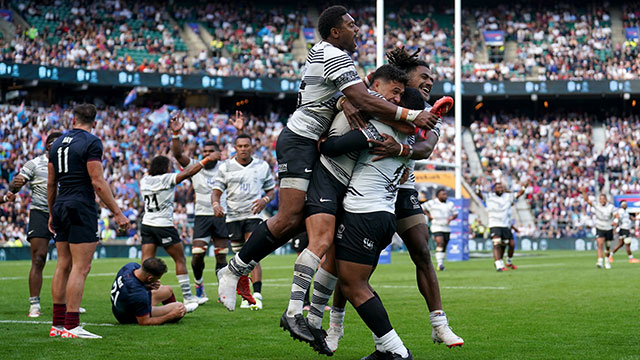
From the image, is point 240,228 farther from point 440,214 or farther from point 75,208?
point 440,214

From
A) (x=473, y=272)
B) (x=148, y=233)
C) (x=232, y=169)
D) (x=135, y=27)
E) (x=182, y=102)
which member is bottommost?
(x=473, y=272)

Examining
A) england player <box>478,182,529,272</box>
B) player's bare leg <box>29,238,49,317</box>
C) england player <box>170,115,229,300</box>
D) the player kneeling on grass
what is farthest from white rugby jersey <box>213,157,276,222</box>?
england player <box>478,182,529,272</box>

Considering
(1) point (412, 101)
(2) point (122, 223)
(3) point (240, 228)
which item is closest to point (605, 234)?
(3) point (240, 228)

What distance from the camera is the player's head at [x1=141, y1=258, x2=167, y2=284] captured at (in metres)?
9.58

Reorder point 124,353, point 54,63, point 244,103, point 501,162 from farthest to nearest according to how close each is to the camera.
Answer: point 244,103, point 501,162, point 54,63, point 124,353

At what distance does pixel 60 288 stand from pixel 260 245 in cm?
290

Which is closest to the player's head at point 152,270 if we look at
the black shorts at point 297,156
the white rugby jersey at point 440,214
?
the black shorts at point 297,156

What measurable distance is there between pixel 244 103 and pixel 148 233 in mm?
36158

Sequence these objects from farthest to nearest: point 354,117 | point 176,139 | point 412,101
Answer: point 176,139
point 412,101
point 354,117

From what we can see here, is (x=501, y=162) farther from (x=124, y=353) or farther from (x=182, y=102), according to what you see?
(x=124, y=353)

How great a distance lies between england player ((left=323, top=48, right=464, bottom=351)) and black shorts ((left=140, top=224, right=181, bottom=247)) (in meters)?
5.29

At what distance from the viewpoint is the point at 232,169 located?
12.9 metres

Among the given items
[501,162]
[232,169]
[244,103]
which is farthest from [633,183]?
[232,169]

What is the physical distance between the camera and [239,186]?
12758mm
